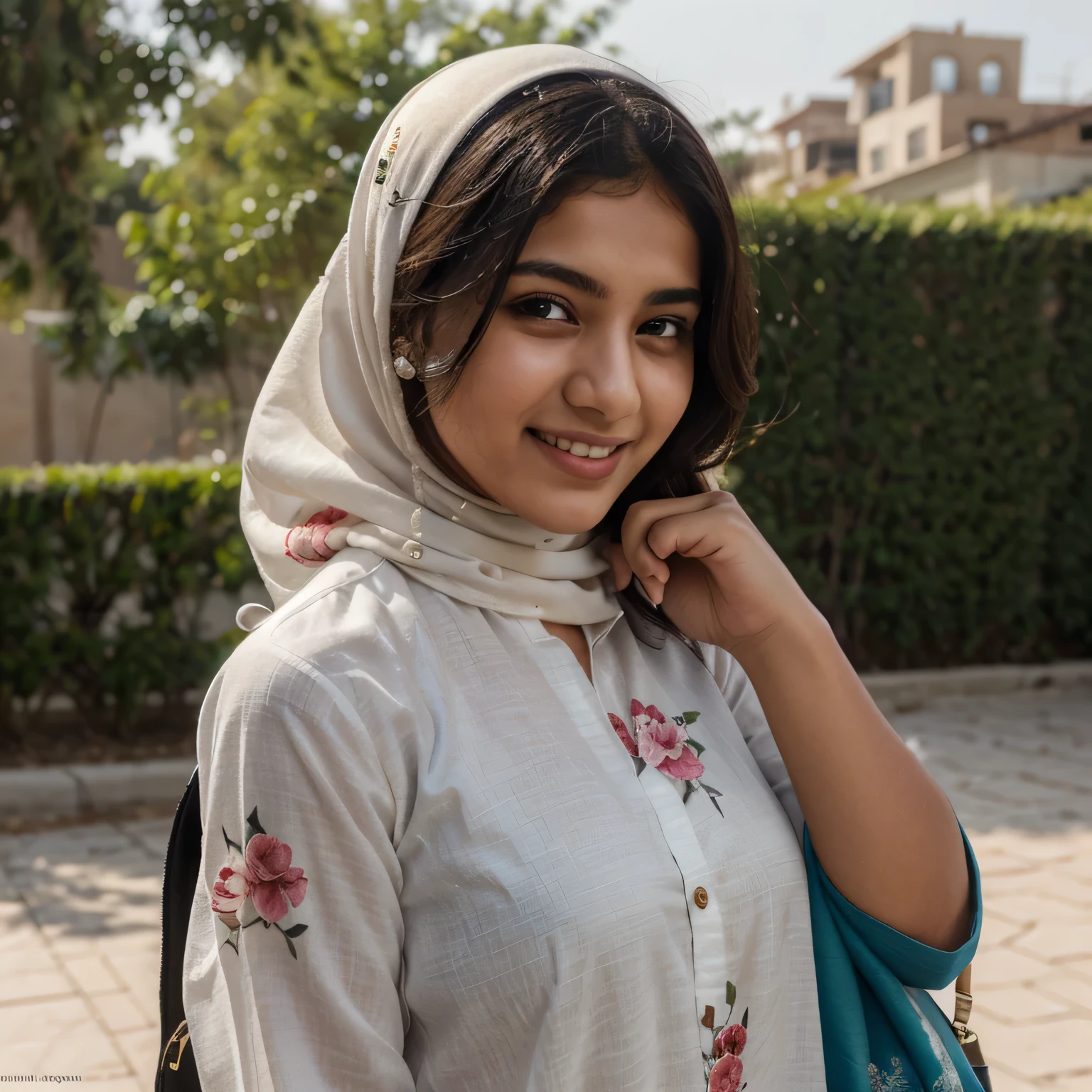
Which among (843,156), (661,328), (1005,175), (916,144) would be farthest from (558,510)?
(843,156)

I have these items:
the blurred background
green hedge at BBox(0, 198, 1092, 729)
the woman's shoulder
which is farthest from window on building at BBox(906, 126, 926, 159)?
the woman's shoulder

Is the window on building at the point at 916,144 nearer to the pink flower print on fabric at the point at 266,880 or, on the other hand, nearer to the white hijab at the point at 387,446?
the white hijab at the point at 387,446

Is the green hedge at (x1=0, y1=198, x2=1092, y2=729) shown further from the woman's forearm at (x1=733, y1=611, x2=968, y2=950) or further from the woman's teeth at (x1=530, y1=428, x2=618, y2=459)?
the woman's teeth at (x1=530, y1=428, x2=618, y2=459)

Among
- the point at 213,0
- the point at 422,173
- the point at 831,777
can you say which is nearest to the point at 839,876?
the point at 831,777

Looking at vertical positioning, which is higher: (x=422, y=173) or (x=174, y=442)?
(x=422, y=173)

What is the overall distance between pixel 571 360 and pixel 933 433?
6.69 metres

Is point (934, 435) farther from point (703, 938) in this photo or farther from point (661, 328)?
point (703, 938)

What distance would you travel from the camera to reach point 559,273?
1.32 meters

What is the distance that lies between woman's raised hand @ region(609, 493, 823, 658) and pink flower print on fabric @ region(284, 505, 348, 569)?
0.40 m

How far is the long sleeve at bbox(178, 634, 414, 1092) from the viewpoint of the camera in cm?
119

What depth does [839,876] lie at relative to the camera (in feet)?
4.80

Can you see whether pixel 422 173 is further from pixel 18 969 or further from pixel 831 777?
pixel 18 969

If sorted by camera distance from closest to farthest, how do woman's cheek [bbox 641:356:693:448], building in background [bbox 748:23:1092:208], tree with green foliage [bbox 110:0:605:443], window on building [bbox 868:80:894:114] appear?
woman's cheek [bbox 641:356:693:448] → tree with green foliage [bbox 110:0:605:443] → building in background [bbox 748:23:1092:208] → window on building [bbox 868:80:894:114]

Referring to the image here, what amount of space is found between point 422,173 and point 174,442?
11809 millimetres
